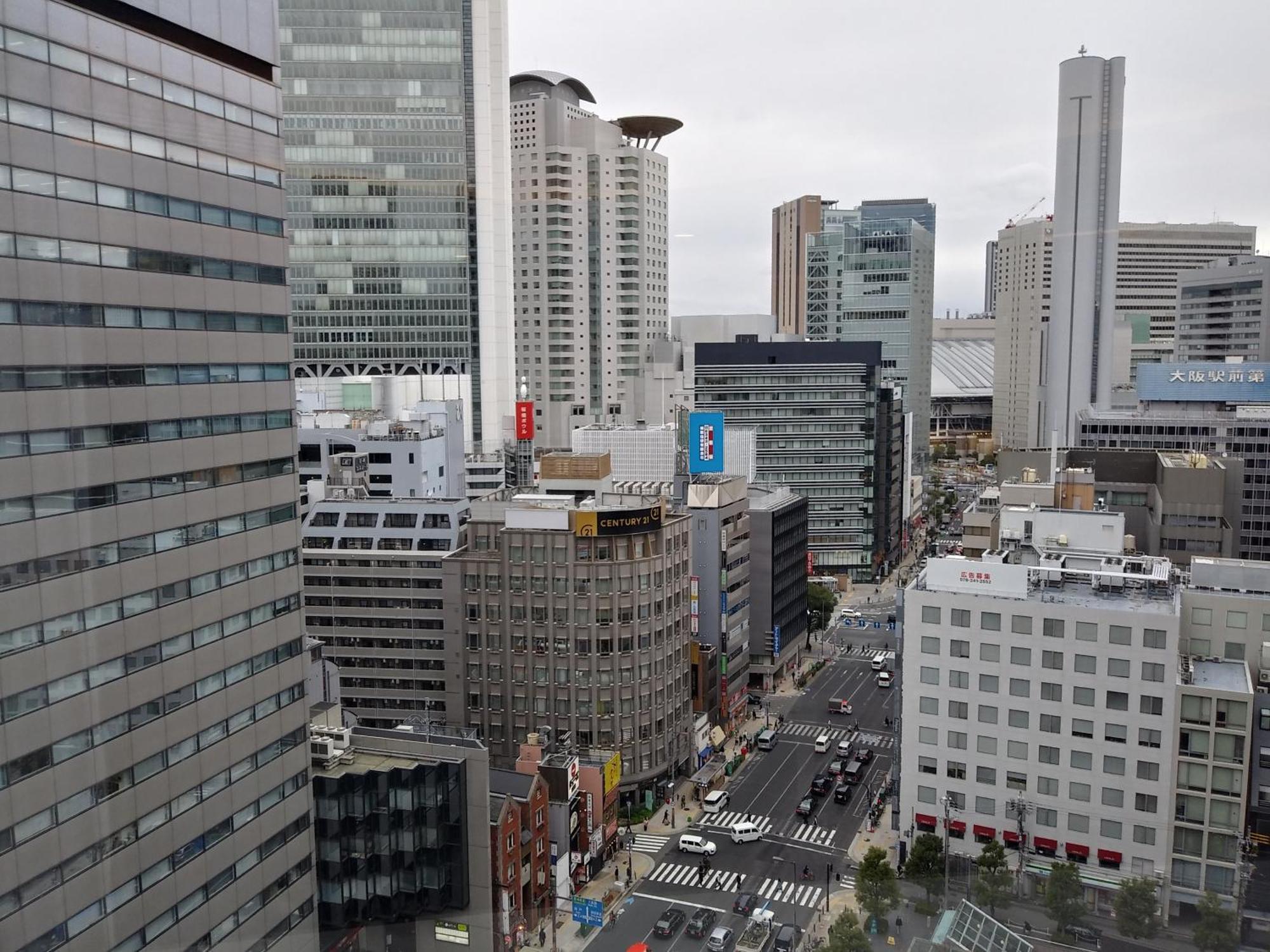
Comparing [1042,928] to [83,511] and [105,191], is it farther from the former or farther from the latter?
[105,191]

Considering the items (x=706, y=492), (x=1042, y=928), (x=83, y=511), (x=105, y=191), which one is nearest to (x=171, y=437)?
(x=83, y=511)

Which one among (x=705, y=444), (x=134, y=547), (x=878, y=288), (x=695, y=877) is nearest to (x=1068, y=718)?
(x=695, y=877)

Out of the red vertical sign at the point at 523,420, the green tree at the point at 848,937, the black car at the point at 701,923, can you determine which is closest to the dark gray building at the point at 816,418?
the red vertical sign at the point at 523,420

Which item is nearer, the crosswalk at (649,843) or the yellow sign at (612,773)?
the yellow sign at (612,773)

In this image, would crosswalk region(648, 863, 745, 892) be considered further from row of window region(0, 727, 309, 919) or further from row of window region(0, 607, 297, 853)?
row of window region(0, 607, 297, 853)

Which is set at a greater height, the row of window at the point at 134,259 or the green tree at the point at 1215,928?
the row of window at the point at 134,259

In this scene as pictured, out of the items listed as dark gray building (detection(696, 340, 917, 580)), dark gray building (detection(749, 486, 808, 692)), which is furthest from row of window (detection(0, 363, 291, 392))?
dark gray building (detection(696, 340, 917, 580))

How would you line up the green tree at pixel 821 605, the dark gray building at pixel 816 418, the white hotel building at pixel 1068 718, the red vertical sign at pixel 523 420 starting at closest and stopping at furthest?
the white hotel building at pixel 1068 718 → the green tree at pixel 821 605 → the red vertical sign at pixel 523 420 → the dark gray building at pixel 816 418

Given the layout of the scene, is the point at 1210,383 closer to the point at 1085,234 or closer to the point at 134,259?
the point at 1085,234

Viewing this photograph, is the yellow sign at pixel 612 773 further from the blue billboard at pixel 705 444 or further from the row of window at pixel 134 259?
the blue billboard at pixel 705 444
